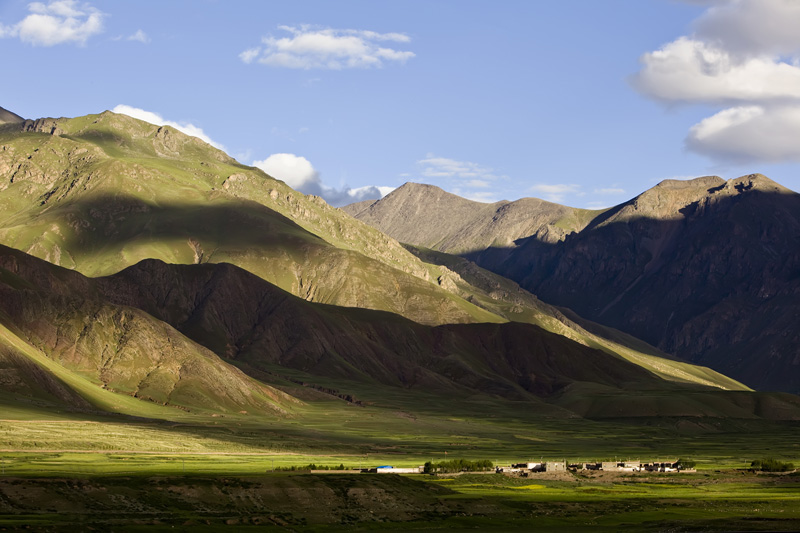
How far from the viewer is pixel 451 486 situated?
120 meters

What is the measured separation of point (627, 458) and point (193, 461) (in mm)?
84159

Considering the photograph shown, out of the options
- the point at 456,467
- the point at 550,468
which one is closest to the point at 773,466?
the point at 550,468

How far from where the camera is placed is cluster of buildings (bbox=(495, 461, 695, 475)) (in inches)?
5640

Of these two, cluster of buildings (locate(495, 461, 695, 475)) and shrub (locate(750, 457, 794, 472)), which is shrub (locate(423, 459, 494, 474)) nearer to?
cluster of buildings (locate(495, 461, 695, 475))

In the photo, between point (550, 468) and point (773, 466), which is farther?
point (773, 466)

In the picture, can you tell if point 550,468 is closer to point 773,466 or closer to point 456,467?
point 456,467

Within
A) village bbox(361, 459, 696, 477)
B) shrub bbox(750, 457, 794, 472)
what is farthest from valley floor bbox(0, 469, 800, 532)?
shrub bbox(750, 457, 794, 472)

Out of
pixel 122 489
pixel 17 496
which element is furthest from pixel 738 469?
pixel 17 496

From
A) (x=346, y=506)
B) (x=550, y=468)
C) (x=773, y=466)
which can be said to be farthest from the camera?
(x=773, y=466)

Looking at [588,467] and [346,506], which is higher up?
[346,506]

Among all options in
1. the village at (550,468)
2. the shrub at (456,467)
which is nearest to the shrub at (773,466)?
the village at (550,468)

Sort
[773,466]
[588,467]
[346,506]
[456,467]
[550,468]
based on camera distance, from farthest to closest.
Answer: [773,466]
[588,467]
[550,468]
[456,467]
[346,506]

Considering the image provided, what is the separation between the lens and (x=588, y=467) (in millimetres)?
150375

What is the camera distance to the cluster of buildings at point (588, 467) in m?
143
